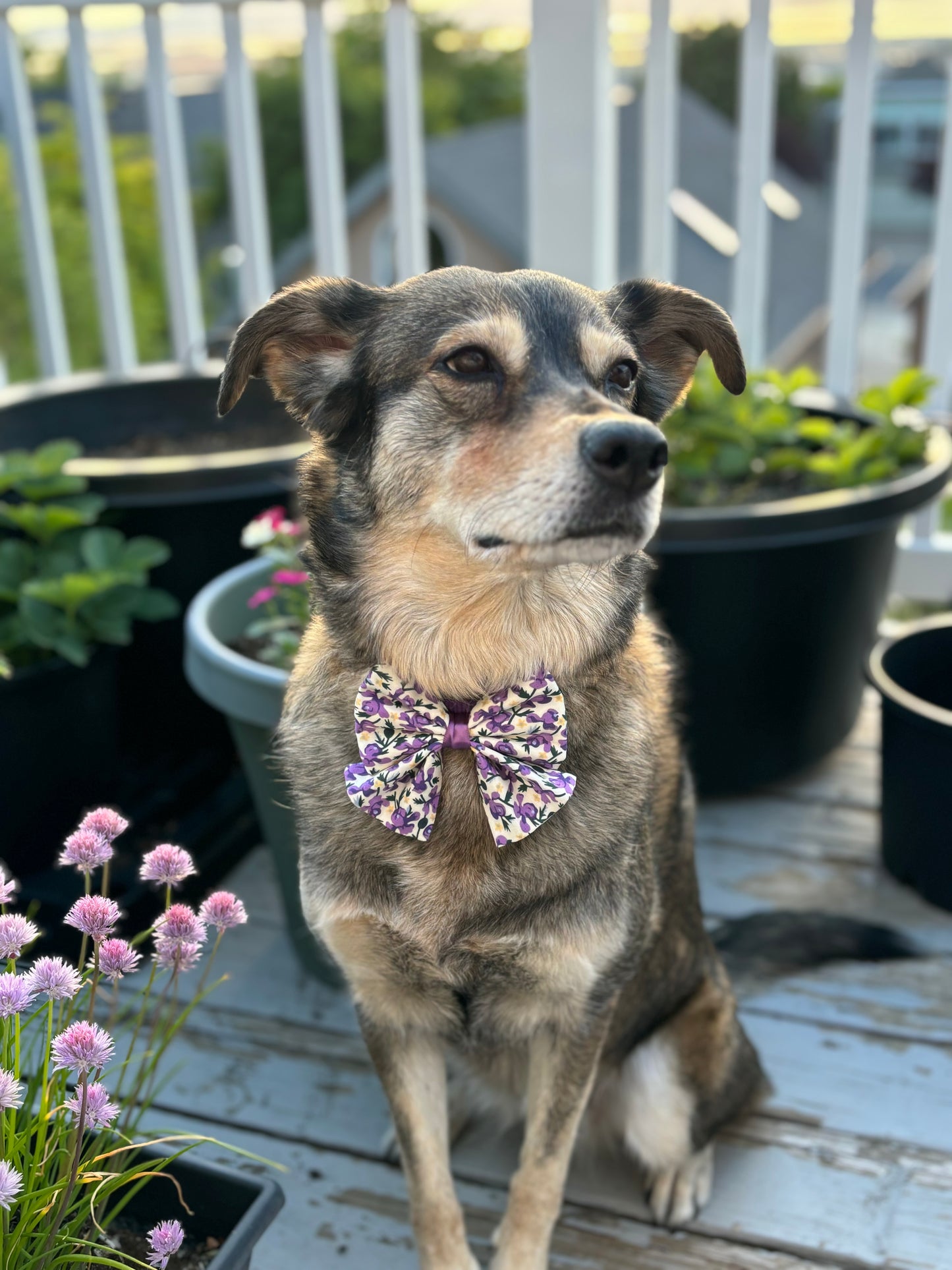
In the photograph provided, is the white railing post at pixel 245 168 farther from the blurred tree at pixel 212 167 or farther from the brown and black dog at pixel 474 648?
the blurred tree at pixel 212 167

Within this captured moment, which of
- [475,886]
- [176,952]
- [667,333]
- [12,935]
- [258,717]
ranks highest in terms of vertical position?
[667,333]

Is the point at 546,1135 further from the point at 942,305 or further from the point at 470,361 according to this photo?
the point at 942,305

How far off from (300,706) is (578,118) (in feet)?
6.94

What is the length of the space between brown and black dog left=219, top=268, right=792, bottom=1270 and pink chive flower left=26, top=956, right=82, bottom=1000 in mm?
447

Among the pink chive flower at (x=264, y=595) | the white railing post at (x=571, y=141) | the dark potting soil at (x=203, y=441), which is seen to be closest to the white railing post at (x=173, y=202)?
the dark potting soil at (x=203, y=441)

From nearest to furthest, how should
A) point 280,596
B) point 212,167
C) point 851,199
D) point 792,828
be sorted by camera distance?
1. point 280,596
2. point 792,828
3. point 851,199
4. point 212,167

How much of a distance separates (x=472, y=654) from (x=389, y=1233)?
1010mm

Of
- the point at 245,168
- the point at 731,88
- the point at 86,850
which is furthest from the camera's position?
the point at 731,88

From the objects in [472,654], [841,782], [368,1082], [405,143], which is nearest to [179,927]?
[472,654]

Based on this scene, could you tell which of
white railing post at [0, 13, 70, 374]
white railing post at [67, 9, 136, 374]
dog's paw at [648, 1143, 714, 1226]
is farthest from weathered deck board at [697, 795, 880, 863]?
white railing post at [0, 13, 70, 374]

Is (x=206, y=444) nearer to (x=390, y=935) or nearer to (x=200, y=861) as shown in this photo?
(x=200, y=861)

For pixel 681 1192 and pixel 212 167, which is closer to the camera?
pixel 681 1192

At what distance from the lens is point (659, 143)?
3.39m

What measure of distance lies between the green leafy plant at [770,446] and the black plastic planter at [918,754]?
0.45 meters
